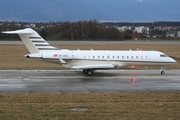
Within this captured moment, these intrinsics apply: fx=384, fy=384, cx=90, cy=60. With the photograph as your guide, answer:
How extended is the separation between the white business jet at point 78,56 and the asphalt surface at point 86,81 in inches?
33.7

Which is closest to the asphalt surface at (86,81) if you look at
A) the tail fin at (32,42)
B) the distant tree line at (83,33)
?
the tail fin at (32,42)

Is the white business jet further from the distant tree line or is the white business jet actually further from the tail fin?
the distant tree line

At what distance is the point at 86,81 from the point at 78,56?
12.7 feet

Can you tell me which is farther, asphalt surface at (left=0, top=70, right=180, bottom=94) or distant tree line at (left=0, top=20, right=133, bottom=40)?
distant tree line at (left=0, top=20, right=133, bottom=40)

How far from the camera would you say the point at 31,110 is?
1677 cm

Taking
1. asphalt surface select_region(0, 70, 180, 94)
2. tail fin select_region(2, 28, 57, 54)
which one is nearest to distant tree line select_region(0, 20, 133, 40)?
asphalt surface select_region(0, 70, 180, 94)

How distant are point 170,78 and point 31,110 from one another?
1504 centimetres

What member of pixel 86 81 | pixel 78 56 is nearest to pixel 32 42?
pixel 78 56

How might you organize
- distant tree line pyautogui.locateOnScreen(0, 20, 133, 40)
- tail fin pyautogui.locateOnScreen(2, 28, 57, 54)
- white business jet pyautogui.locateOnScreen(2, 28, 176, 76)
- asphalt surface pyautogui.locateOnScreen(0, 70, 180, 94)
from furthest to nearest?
distant tree line pyautogui.locateOnScreen(0, 20, 133, 40), tail fin pyautogui.locateOnScreen(2, 28, 57, 54), white business jet pyautogui.locateOnScreen(2, 28, 176, 76), asphalt surface pyautogui.locateOnScreen(0, 70, 180, 94)

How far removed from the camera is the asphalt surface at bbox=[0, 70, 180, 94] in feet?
76.0

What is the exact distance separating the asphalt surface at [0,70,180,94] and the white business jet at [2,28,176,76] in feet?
2.81

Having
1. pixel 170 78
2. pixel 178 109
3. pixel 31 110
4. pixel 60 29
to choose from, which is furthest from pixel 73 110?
pixel 60 29

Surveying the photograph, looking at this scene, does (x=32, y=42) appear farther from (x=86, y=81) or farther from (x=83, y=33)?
(x=83, y=33)

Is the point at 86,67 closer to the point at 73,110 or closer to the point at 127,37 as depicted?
the point at 73,110
